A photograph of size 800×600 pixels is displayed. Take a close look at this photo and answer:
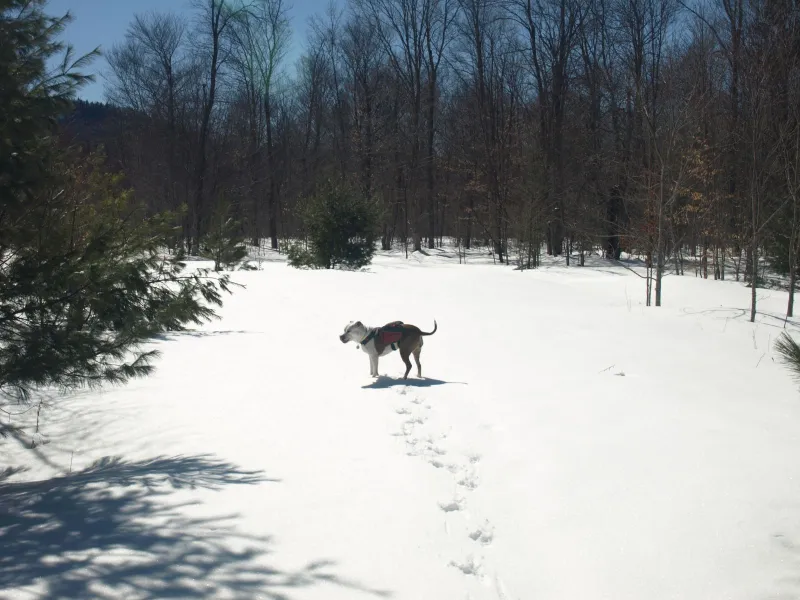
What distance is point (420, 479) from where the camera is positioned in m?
4.66

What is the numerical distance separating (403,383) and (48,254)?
4.24 m

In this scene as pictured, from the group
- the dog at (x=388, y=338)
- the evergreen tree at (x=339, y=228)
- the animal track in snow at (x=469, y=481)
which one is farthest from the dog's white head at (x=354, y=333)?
the evergreen tree at (x=339, y=228)

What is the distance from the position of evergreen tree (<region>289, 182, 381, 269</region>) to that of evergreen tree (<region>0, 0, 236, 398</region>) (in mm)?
17029

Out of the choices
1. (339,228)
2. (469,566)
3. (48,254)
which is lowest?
(469,566)

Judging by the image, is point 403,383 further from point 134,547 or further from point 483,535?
point 134,547

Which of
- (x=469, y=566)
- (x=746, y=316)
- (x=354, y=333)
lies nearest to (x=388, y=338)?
(x=354, y=333)

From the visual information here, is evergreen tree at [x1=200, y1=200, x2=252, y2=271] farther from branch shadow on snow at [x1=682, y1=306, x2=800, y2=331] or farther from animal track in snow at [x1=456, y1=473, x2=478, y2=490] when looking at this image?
animal track in snow at [x1=456, y1=473, x2=478, y2=490]

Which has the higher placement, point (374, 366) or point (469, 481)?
point (374, 366)

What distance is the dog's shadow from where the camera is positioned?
7.48 metres

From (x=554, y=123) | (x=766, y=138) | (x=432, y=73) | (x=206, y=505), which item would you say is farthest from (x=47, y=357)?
(x=432, y=73)

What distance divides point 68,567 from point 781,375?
8165 millimetres

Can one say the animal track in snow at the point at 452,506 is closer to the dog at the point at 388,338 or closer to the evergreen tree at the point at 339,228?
the dog at the point at 388,338

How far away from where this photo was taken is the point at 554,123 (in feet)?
102

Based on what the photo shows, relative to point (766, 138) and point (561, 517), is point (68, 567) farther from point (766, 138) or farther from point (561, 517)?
point (766, 138)
